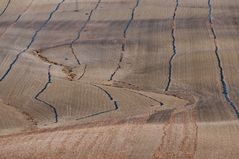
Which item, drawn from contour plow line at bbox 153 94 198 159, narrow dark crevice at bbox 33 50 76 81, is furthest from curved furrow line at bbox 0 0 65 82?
contour plow line at bbox 153 94 198 159

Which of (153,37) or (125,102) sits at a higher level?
(125,102)

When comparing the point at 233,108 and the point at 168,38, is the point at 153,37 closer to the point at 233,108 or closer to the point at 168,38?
the point at 168,38

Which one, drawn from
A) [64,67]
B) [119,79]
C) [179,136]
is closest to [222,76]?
[119,79]

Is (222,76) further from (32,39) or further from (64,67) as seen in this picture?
(32,39)

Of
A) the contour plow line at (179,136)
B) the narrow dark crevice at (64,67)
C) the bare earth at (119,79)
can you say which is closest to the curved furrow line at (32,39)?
the bare earth at (119,79)

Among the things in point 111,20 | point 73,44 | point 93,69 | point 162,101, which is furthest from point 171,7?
point 162,101

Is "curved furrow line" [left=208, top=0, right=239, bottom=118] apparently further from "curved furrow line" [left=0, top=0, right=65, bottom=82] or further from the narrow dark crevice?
"curved furrow line" [left=0, top=0, right=65, bottom=82]

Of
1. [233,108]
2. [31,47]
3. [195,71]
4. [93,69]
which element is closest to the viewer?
[233,108]

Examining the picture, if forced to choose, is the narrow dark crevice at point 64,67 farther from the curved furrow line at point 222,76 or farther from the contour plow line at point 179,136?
the contour plow line at point 179,136
